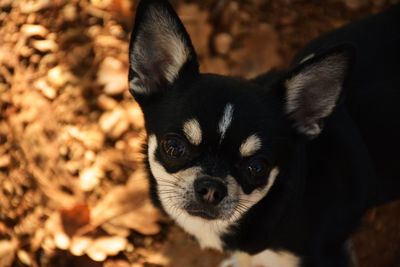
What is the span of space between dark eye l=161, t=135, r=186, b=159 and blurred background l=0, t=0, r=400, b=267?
1.69 ft

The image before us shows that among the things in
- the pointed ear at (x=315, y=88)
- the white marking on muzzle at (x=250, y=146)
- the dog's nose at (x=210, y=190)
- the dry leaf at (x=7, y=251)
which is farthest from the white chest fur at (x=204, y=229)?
the dry leaf at (x=7, y=251)

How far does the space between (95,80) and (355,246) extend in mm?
1449

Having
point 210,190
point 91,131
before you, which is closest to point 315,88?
point 210,190

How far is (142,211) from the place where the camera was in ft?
8.05

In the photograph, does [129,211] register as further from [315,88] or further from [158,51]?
[315,88]

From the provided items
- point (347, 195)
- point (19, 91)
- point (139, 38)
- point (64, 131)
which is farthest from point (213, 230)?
point (19, 91)

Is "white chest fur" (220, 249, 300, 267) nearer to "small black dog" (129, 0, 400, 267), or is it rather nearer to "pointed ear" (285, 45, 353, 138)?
"small black dog" (129, 0, 400, 267)

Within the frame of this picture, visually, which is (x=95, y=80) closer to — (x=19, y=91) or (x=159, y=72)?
(x=19, y=91)

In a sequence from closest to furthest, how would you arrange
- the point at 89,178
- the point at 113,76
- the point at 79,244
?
the point at 79,244
the point at 89,178
the point at 113,76

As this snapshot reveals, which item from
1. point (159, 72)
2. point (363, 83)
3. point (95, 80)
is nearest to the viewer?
point (159, 72)

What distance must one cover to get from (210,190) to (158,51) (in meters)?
0.52

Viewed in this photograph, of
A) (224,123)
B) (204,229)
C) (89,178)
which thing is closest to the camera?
(224,123)

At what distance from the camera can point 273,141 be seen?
178 cm

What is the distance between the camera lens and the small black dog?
1.73 meters
